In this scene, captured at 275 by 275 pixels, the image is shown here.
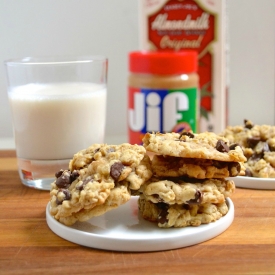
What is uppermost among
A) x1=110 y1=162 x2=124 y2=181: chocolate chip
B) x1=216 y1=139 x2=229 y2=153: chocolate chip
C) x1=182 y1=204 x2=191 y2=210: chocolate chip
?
x1=216 y1=139 x2=229 y2=153: chocolate chip

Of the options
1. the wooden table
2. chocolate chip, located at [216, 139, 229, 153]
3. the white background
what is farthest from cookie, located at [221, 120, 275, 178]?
the white background

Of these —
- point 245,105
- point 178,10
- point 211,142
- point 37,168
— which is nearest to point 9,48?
point 178,10

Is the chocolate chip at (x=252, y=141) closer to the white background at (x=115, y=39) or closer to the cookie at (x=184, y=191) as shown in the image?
the cookie at (x=184, y=191)

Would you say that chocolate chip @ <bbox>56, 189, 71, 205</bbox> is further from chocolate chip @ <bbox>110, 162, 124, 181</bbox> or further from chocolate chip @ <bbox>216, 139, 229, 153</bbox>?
chocolate chip @ <bbox>216, 139, 229, 153</bbox>

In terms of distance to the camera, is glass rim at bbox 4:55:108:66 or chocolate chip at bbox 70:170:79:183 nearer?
chocolate chip at bbox 70:170:79:183

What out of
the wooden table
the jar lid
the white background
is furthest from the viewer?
the white background

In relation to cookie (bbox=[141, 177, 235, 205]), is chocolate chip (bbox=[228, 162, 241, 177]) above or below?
above

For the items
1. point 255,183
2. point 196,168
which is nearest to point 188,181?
point 196,168

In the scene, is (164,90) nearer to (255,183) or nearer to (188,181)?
(255,183)
